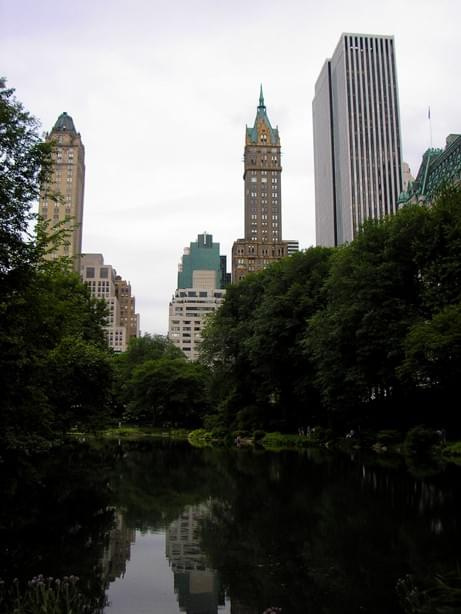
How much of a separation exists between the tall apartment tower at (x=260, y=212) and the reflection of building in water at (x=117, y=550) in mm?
163227

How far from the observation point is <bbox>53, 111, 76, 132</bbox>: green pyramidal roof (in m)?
186

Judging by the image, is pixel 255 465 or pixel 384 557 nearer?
pixel 384 557

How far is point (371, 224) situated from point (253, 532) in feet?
111

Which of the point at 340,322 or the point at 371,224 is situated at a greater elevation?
the point at 371,224

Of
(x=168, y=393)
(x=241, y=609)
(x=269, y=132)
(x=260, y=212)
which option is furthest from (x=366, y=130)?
(x=241, y=609)

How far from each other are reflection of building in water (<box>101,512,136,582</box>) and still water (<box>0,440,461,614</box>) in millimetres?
38

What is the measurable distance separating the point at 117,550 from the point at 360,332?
28482 millimetres

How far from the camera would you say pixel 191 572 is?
33.1 feet

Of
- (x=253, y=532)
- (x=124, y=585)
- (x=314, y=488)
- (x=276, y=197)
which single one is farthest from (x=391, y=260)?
(x=276, y=197)

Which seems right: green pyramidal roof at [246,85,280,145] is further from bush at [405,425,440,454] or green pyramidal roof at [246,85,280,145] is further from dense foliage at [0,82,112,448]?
dense foliage at [0,82,112,448]

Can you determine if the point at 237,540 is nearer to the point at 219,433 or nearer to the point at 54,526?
the point at 54,526

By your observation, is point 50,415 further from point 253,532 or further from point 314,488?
point 314,488

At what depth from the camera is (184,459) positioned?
34.2m

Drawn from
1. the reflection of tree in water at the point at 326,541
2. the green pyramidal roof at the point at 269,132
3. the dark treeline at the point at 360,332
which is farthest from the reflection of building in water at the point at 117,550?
the green pyramidal roof at the point at 269,132
